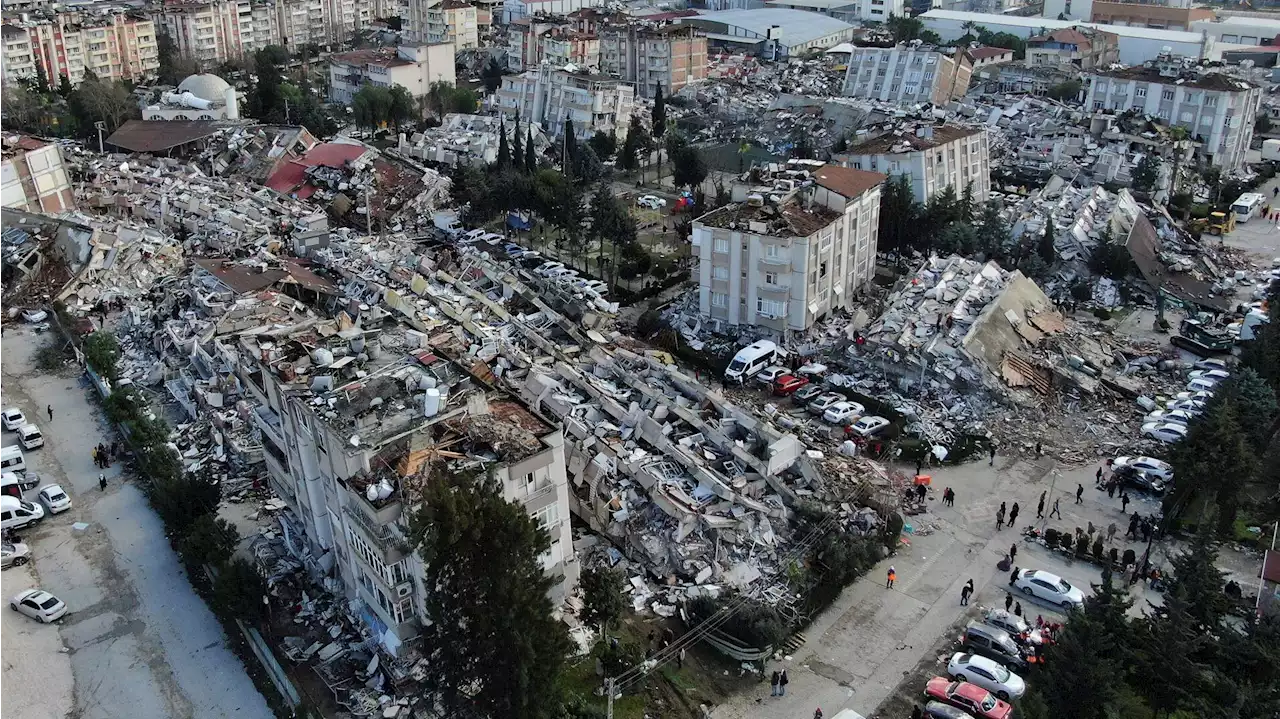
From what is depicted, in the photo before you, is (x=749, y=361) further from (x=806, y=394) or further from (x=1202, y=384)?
(x=1202, y=384)

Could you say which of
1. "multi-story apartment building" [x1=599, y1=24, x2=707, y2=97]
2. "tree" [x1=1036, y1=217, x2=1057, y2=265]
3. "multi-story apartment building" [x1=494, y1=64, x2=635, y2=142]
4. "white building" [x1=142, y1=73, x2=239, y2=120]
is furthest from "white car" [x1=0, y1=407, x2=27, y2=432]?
"multi-story apartment building" [x1=599, y1=24, x2=707, y2=97]

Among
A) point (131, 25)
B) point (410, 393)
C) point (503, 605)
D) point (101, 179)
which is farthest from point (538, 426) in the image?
point (131, 25)

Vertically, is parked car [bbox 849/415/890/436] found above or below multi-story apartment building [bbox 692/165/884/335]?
below

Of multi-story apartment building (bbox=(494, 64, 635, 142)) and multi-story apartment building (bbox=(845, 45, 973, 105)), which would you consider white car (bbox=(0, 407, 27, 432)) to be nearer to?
multi-story apartment building (bbox=(494, 64, 635, 142))

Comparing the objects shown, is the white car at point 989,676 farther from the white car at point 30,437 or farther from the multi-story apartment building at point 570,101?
the multi-story apartment building at point 570,101

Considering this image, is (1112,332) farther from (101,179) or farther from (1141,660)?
(101,179)

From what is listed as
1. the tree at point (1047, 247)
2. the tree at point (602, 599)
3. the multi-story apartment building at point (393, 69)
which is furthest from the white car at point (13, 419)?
the multi-story apartment building at point (393, 69)

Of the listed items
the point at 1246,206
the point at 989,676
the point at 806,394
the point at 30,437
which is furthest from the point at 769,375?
the point at 1246,206
